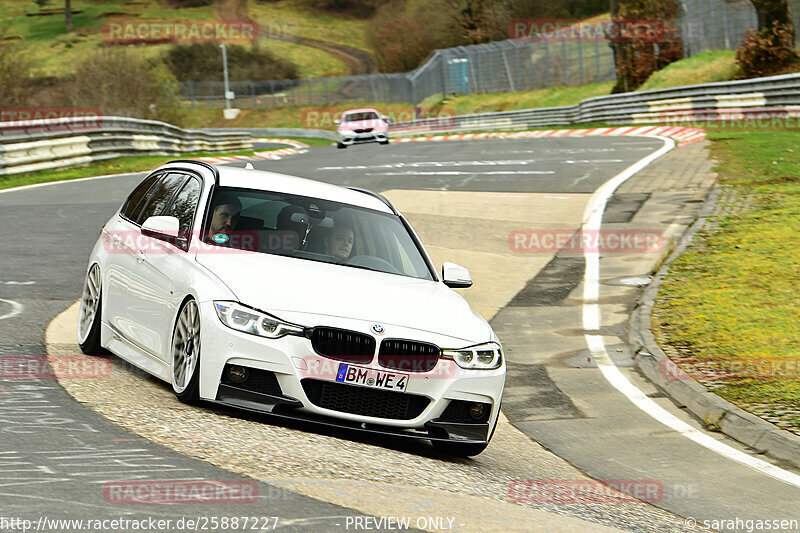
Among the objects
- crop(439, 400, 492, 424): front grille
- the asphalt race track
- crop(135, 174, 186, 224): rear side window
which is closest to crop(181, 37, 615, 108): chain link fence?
the asphalt race track

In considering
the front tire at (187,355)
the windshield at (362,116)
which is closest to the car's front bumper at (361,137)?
the windshield at (362,116)

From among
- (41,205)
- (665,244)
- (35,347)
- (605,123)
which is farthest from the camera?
(605,123)

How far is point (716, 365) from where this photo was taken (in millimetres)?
9844

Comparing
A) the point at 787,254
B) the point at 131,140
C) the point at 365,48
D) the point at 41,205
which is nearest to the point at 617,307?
the point at 787,254

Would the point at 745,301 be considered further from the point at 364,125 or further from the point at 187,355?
the point at 364,125

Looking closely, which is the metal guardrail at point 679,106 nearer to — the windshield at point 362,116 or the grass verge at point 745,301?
the windshield at point 362,116

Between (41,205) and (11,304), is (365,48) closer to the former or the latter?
(41,205)

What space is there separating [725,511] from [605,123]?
37.3m

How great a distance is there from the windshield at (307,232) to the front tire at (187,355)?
2.72 ft

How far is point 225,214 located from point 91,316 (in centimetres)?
153

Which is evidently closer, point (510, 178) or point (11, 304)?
point (11, 304)

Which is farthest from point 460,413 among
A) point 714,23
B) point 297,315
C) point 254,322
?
point 714,23

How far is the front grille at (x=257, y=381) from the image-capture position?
646 cm

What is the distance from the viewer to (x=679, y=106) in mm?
37531
